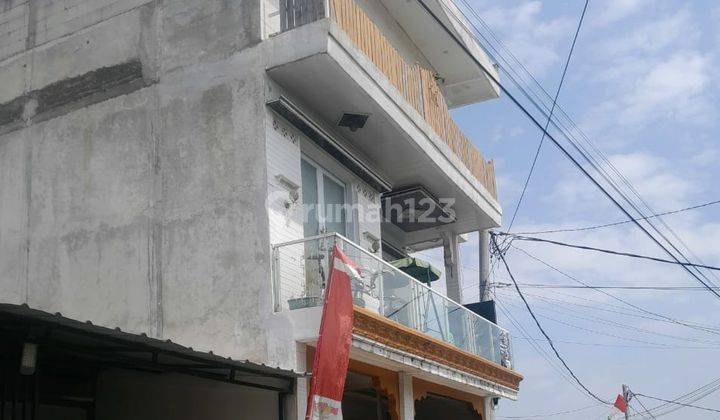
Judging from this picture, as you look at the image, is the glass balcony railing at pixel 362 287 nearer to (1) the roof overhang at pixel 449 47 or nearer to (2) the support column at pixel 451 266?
(2) the support column at pixel 451 266

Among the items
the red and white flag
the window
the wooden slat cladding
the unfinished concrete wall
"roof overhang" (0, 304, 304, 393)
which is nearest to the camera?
"roof overhang" (0, 304, 304, 393)

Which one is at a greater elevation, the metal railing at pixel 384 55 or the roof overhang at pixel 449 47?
the roof overhang at pixel 449 47

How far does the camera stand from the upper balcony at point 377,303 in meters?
11.5

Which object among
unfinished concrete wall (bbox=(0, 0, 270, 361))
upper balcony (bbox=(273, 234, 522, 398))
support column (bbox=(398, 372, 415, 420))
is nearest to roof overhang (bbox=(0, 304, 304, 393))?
upper balcony (bbox=(273, 234, 522, 398))

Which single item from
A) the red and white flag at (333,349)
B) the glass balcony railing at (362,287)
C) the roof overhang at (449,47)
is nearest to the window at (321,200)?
the glass balcony railing at (362,287)

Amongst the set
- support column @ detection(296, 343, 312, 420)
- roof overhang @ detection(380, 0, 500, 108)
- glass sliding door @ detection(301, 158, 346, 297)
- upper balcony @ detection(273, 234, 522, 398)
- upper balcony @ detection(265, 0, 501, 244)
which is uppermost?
roof overhang @ detection(380, 0, 500, 108)

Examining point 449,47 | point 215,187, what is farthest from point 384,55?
point 449,47

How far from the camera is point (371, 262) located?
1225cm

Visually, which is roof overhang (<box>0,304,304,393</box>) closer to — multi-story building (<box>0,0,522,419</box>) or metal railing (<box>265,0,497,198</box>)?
multi-story building (<box>0,0,522,419</box>)

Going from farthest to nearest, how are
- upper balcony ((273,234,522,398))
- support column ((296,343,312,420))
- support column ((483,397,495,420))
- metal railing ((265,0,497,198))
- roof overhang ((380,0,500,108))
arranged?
1. roof overhang ((380,0,500,108))
2. support column ((483,397,495,420))
3. metal railing ((265,0,497,198))
4. upper balcony ((273,234,522,398))
5. support column ((296,343,312,420))

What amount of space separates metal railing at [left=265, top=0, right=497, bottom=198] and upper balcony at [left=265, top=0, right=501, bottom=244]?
18 mm

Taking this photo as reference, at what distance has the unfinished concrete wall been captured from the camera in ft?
39.5

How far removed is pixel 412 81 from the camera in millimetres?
15164

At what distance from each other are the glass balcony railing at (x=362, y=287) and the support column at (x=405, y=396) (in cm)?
81
